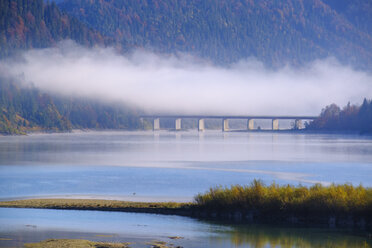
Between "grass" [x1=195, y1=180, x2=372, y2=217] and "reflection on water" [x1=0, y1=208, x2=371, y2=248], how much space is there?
50.8 inches

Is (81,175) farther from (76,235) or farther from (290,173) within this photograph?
(76,235)

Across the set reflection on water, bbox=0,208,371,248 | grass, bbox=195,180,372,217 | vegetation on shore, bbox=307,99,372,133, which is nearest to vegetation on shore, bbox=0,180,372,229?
grass, bbox=195,180,372,217

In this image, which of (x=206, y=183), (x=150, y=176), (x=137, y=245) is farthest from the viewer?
(x=150, y=176)

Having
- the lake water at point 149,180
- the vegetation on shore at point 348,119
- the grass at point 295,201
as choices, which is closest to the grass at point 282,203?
the grass at point 295,201

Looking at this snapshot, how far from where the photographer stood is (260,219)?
88.9ft

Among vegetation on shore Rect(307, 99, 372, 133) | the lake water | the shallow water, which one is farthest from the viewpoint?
vegetation on shore Rect(307, 99, 372, 133)

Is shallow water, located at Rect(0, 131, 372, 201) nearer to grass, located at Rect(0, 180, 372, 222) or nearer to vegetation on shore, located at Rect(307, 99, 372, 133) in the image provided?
grass, located at Rect(0, 180, 372, 222)

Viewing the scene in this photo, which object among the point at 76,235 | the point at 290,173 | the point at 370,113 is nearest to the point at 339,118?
the point at 370,113

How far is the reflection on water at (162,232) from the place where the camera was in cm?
2339

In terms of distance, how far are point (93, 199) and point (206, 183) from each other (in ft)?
38.2

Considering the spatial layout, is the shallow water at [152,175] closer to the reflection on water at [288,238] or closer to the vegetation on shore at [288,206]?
the vegetation on shore at [288,206]

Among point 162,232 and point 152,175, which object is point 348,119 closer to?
point 152,175

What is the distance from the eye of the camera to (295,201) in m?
27.0

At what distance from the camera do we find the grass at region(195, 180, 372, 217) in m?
Result: 26.2
